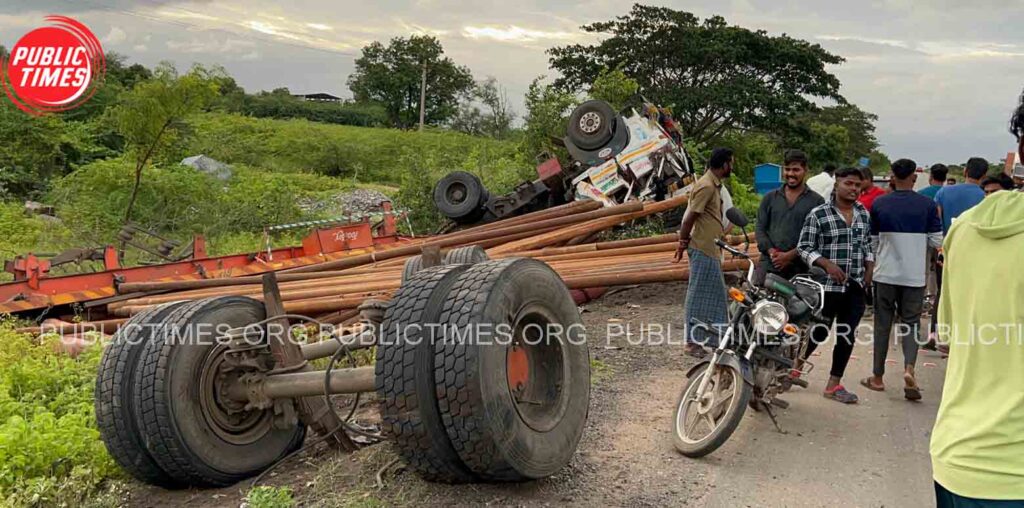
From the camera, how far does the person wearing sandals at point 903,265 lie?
5703mm

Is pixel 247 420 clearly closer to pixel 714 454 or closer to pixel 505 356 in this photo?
pixel 505 356

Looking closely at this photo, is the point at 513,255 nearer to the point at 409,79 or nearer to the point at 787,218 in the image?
the point at 787,218

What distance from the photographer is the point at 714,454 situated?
4500 millimetres

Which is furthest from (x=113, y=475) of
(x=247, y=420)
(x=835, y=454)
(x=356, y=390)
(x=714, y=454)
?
(x=835, y=454)

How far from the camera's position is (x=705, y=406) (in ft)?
14.9

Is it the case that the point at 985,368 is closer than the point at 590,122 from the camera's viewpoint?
Yes

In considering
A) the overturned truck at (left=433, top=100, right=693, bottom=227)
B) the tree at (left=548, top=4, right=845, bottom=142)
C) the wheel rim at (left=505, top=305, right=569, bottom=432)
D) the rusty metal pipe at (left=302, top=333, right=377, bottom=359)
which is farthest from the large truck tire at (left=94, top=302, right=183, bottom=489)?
the tree at (left=548, top=4, right=845, bottom=142)

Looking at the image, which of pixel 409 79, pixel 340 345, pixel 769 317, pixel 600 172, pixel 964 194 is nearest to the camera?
pixel 340 345

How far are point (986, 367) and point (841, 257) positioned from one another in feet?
11.8

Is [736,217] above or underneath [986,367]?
above

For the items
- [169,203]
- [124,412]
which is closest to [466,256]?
[124,412]

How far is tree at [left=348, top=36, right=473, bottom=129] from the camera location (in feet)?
176

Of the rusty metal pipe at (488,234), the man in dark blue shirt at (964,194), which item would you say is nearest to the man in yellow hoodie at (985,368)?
the man in dark blue shirt at (964,194)

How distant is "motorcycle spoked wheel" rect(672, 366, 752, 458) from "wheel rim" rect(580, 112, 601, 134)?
8652mm
